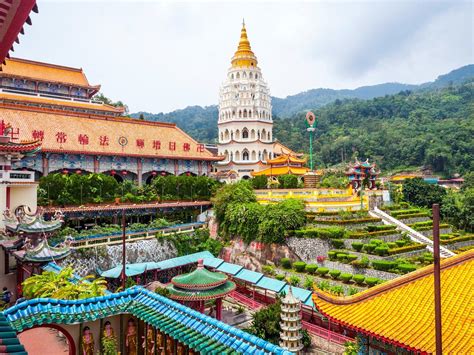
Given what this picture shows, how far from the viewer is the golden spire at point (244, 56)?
1718 inches

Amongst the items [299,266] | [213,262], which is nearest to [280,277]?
[299,266]

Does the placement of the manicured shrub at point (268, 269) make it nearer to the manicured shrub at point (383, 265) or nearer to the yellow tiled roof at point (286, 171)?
the manicured shrub at point (383, 265)

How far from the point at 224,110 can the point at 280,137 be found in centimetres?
4529

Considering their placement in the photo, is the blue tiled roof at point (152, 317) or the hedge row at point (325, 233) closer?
the blue tiled roof at point (152, 317)

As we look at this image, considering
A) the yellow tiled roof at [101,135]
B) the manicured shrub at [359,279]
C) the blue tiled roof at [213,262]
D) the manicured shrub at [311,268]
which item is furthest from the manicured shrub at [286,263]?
the yellow tiled roof at [101,135]

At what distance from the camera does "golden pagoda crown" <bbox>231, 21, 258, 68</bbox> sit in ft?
143

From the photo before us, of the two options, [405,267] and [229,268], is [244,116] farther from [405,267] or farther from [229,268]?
[405,267]

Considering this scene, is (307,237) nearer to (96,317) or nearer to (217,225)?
(217,225)

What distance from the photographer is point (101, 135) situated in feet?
104

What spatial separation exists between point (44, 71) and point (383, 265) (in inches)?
1367

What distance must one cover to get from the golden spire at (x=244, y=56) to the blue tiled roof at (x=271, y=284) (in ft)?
99.8

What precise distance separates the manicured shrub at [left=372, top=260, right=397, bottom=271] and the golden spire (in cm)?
3074

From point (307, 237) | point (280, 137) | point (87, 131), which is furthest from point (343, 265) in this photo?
point (280, 137)

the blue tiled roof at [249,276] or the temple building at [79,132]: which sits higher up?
the temple building at [79,132]
